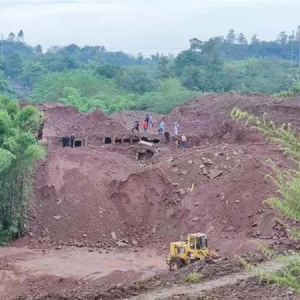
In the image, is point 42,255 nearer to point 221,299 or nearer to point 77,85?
point 221,299

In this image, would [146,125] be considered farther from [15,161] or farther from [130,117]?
[15,161]

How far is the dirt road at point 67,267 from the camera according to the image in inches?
741

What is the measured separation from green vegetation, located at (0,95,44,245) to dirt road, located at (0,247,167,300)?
3.15 feet

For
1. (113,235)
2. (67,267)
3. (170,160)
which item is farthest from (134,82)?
(67,267)

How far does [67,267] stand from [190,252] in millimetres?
3943

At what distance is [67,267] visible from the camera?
2014 cm

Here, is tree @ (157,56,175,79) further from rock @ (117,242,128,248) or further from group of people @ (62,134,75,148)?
rock @ (117,242,128,248)

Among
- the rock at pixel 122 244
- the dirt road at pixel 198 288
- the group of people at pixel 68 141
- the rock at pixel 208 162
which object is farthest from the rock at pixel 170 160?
the dirt road at pixel 198 288

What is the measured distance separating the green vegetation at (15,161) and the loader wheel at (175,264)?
530 centimetres

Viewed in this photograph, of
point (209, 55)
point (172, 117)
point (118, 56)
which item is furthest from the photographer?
point (118, 56)

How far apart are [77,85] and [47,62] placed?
21968mm

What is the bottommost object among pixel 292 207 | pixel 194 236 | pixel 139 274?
pixel 139 274

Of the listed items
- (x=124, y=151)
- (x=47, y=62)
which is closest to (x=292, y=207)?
(x=124, y=151)

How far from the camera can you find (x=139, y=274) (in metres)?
19.4
